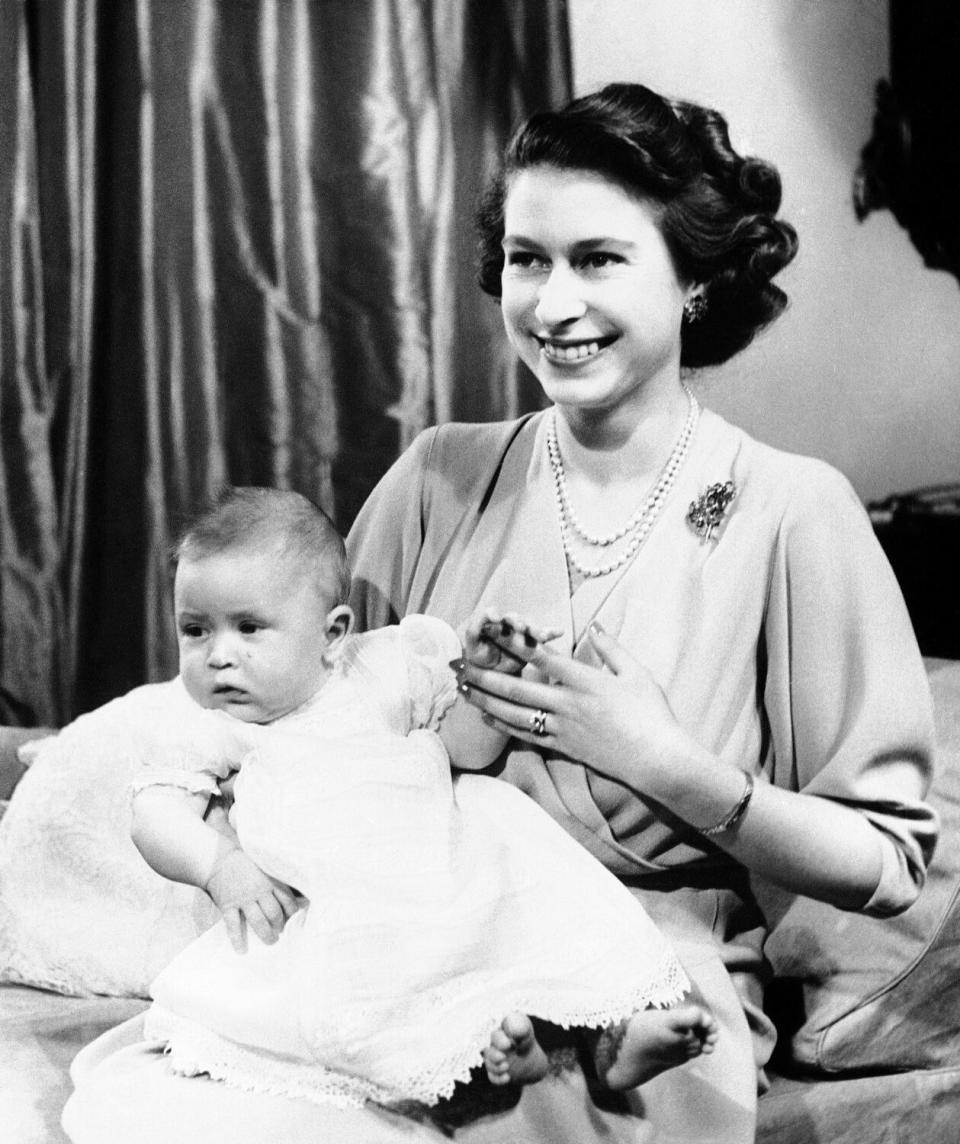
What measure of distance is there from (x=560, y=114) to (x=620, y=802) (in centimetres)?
73

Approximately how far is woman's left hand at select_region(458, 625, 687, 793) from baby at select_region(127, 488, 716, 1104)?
0.04 metres

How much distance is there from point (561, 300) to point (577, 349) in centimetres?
6

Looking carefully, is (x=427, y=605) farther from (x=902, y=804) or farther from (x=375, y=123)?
(x=375, y=123)

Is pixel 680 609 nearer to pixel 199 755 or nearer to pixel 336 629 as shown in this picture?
pixel 336 629

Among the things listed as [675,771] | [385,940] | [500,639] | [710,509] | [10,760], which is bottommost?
[10,760]

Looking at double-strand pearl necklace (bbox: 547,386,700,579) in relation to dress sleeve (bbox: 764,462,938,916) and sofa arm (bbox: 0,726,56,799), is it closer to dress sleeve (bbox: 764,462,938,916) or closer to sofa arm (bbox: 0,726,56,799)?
dress sleeve (bbox: 764,462,938,916)

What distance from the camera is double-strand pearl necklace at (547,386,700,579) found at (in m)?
1.63

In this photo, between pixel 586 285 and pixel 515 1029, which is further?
pixel 586 285

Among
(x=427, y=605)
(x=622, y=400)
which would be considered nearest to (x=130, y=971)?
(x=427, y=605)

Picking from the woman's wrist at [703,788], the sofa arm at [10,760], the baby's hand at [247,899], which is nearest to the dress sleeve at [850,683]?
the woman's wrist at [703,788]

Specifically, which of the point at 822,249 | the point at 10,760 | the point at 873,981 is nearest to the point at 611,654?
the point at 873,981

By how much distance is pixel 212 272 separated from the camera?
2.96 metres

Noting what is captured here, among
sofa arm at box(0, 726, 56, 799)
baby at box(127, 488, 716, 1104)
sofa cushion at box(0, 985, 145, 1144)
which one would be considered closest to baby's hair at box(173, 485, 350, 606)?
baby at box(127, 488, 716, 1104)

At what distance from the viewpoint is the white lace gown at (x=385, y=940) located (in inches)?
50.5
